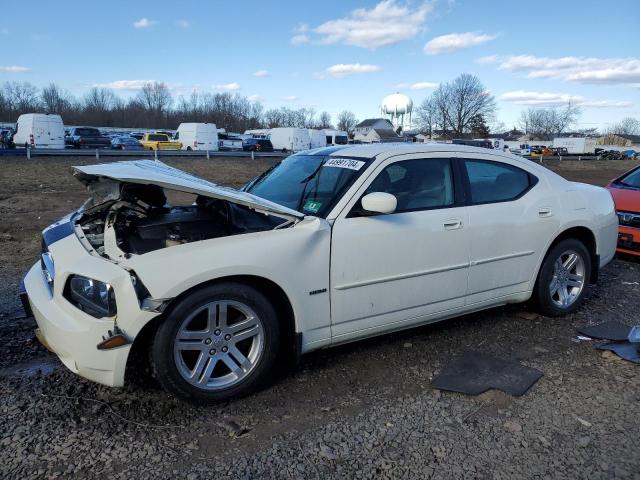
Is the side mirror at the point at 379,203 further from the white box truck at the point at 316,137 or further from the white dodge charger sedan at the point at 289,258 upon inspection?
the white box truck at the point at 316,137

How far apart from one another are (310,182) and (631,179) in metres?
6.05

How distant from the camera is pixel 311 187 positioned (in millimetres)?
3738

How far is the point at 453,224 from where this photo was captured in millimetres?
3697

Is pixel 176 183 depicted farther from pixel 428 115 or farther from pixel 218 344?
pixel 428 115

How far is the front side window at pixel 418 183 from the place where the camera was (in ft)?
11.8

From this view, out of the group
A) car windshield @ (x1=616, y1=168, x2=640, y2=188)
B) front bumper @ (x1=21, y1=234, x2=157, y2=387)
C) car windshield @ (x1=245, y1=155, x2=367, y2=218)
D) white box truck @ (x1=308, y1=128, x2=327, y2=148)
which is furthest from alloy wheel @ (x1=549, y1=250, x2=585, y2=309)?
white box truck @ (x1=308, y1=128, x2=327, y2=148)

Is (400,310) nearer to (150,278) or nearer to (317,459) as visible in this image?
(317,459)

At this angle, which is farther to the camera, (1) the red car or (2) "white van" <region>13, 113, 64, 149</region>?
(2) "white van" <region>13, 113, 64, 149</region>

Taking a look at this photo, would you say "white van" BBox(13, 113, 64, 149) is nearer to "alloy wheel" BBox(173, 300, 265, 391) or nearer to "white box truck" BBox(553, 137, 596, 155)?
"alloy wheel" BBox(173, 300, 265, 391)

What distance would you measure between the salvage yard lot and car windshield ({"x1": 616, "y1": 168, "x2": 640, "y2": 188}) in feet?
14.6

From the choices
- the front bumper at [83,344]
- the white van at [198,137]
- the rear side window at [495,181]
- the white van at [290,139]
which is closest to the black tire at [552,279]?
the rear side window at [495,181]

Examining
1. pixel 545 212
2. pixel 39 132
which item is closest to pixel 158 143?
pixel 39 132

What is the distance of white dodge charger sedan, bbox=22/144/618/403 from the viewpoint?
2732 mm

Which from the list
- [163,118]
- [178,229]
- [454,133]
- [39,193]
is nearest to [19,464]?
[178,229]
